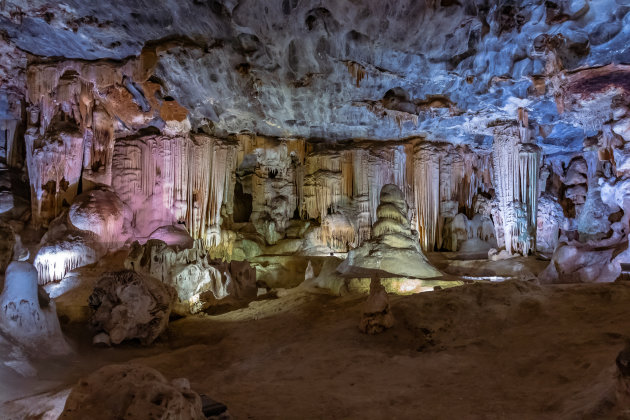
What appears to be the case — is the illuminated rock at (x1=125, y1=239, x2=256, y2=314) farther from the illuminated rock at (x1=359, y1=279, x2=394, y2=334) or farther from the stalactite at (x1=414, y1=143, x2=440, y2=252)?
the stalactite at (x1=414, y1=143, x2=440, y2=252)

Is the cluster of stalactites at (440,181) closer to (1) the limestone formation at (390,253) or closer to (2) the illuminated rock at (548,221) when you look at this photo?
(2) the illuminated rock at (548,221)

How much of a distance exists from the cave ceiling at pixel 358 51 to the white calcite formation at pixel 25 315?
19.8ft

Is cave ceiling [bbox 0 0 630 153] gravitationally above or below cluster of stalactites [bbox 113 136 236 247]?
above

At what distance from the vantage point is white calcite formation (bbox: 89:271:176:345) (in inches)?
313

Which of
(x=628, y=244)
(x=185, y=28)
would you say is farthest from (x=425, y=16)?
(x=628, y=244)

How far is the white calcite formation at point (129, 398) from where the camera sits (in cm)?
295

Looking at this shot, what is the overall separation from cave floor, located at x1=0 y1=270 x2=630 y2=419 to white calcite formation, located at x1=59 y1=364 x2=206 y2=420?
3.38 feet

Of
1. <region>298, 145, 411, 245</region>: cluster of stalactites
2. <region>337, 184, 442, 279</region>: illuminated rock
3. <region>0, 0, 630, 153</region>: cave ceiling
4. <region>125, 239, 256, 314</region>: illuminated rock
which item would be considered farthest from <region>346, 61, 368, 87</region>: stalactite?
<region>125, 239, 256, 314</region>: illuminated rock

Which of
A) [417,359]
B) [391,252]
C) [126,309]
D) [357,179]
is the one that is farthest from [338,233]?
[417,359]

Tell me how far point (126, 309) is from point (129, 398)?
5.53 metres

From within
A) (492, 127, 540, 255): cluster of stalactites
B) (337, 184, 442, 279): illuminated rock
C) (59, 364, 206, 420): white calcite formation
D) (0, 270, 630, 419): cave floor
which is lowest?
(0, 270, 630, 419): cave floor

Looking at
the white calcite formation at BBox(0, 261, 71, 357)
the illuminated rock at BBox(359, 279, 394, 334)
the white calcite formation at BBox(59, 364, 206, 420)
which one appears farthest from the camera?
the illuminated rock at BBox(359, 279, 394, 334)

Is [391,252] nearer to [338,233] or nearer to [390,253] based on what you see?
[390,253]

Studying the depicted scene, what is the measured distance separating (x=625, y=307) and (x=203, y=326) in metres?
7.61
